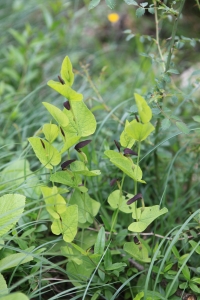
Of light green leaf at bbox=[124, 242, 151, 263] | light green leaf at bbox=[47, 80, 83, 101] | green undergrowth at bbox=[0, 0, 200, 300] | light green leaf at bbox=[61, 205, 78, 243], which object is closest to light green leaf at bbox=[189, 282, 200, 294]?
green undergrowth at bbox=[0, 0, 200, 300]

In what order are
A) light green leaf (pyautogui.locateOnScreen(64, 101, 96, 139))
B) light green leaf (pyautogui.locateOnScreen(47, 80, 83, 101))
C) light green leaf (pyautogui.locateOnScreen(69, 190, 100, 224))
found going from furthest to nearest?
1. light green leaf (pyautogui.locateOnScreen(69, 190, 100, 224))
2. light green leaf (pyautogui.locateOnScreen(64, 101, 96, 139))
3. light green leaf (pyautogui.locateOnScreen(47, 80, 83, 101))

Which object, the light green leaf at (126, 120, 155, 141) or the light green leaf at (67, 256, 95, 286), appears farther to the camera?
the light green leaf at (67, 256, 95, 286)

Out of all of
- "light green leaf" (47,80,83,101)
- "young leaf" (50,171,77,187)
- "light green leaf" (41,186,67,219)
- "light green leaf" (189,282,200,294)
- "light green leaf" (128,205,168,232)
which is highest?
"light green leaf" (47,80,83,101)

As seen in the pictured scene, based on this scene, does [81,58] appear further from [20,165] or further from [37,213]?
[37,213]

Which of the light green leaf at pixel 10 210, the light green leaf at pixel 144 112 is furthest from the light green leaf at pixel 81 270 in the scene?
the light green leaf at pixel 144 112

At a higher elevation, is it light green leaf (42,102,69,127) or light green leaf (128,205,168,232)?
light green leaf (42,102,69,127)

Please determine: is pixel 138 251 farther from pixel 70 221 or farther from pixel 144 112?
pixel 144 112

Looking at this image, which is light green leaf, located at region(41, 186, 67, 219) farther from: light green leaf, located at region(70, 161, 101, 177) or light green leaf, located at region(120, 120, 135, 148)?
light green leaf, located at region(120, 120, 135, 148)

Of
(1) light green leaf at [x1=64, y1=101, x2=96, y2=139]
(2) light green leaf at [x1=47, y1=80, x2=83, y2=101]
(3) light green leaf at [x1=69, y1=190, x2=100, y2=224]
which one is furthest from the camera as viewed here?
(3) light green leaf at [x1=69, y1=190, x2=100, y2=224]
